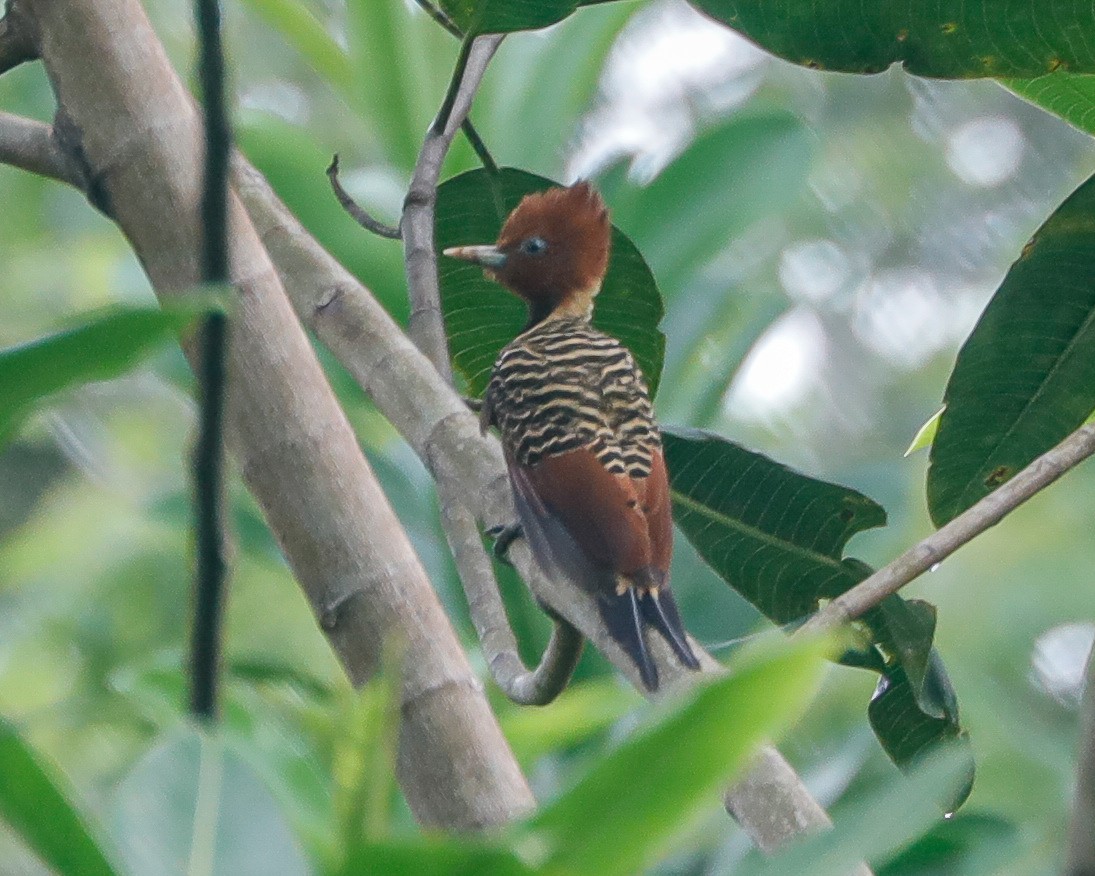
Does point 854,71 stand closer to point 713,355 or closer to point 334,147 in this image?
point 713,355

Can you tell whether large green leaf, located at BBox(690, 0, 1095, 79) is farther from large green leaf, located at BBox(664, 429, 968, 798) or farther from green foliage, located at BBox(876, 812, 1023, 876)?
green foliage, located at BBox(876, 812, 1023, 876)

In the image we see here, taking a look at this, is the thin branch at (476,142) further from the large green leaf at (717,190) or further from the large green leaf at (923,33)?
the large green leaf at (717,190)

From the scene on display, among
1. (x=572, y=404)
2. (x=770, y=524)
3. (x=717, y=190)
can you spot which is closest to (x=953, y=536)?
(x=770, y=524)

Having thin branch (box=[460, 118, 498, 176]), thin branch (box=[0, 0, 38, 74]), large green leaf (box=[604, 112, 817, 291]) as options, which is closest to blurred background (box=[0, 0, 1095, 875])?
large green leaf (box=[604, 112, 817, 291])

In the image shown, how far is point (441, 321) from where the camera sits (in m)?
1.65

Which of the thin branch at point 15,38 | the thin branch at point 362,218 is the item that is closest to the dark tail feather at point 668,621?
the thin branch at point 362,218

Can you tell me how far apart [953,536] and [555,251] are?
116 centimetres

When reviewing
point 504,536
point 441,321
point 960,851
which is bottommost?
point 504,536

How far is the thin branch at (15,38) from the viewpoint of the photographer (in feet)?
4.57

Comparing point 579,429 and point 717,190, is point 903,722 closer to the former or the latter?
point 579,429

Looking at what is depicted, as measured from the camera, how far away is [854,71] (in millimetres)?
1354

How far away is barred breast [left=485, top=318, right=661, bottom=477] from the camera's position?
193 cm

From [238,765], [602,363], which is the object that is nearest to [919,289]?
[602,363]

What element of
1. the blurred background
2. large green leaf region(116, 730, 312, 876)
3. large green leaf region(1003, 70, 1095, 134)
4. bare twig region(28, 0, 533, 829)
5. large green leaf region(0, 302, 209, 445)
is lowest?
the blurred background
